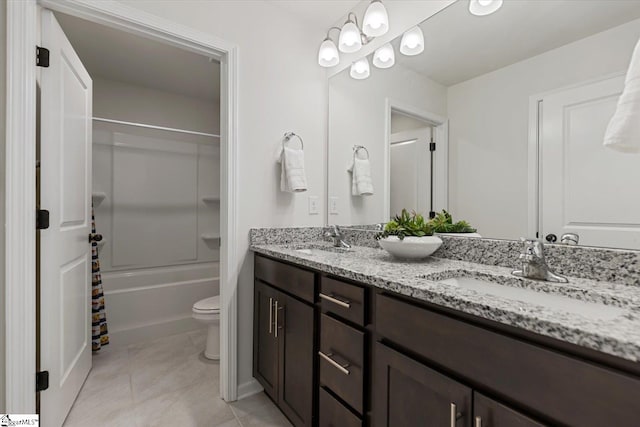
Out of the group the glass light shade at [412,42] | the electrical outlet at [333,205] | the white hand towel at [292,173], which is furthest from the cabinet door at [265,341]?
the glass light shade at [412,42]

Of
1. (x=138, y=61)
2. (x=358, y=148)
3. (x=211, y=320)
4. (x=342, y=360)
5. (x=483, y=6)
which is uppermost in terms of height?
(x=138, y=61)

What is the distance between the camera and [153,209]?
3.09 metres

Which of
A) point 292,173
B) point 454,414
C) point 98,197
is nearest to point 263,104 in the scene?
point 292,173

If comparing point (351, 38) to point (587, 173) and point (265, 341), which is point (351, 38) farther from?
point (265, 341)

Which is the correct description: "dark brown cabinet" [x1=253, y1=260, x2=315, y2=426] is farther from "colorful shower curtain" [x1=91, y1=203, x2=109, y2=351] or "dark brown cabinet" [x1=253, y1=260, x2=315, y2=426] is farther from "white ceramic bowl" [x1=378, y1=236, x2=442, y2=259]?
"colorful shower curtain" [x1=91, y1=203, x2=109, y2=351]

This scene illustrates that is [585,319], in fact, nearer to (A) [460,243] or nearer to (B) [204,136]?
(A) [460,243]

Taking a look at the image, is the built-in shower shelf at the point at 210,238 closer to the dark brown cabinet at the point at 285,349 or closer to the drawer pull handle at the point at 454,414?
the dark brown cabinet at the point at 285,349

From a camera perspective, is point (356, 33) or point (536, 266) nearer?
point (536, 266)

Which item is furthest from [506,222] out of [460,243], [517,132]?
[517,132]

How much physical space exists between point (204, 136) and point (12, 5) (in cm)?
204

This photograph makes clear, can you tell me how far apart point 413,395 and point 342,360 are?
33 centimetres

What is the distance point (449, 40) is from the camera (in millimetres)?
1476

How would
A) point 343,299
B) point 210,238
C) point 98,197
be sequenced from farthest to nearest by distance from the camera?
1. point 210,238
2. point 98,197
3. point 343,299

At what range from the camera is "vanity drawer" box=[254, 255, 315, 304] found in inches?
52.7
